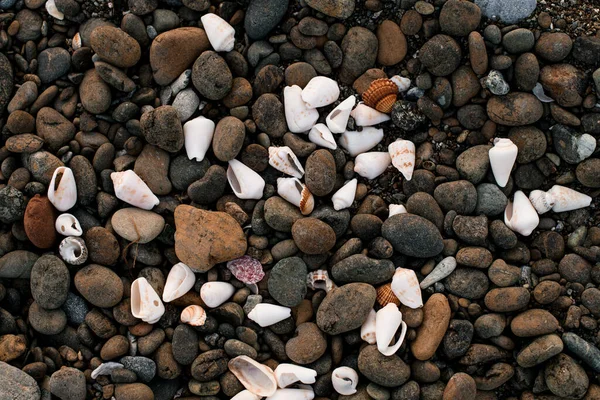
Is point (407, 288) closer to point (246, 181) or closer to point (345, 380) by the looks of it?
point (345, 380)

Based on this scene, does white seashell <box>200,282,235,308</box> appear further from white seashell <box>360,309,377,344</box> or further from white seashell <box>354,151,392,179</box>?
white seashell <box>354,151,392,179</box>

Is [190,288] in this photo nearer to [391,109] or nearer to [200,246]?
[200,246]

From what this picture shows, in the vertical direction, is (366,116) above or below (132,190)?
above

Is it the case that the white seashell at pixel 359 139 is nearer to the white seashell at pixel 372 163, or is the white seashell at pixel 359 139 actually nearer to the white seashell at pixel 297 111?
the white seashell at pixel 372 163

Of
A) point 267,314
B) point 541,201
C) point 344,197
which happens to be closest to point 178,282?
point 267,314

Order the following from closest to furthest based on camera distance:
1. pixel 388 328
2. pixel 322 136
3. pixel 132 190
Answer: pixel 388 328
pixel 132 190
pixel 322 136

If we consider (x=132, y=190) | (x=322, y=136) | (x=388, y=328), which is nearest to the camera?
(x=388, y=328)
